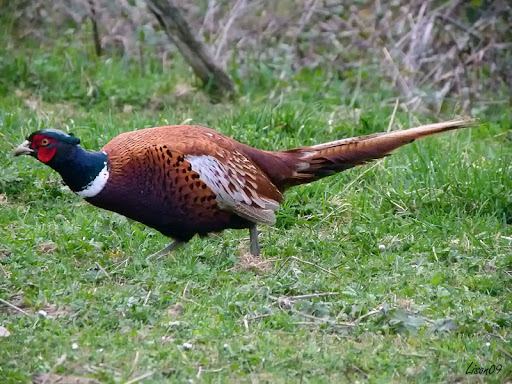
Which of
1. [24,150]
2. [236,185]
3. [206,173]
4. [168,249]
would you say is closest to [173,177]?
[206,173]

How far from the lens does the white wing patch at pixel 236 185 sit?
493 cm

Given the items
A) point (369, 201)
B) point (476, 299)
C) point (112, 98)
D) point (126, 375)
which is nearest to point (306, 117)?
point (369, 201)

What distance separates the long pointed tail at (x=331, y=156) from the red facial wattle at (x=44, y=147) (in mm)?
1202

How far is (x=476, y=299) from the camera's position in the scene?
459 centimetres

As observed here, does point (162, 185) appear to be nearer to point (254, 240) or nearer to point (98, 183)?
point (98, 183)

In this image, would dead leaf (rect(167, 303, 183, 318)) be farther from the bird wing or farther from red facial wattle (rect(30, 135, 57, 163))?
red facial wattle (rect(30, 135, 57, 163))

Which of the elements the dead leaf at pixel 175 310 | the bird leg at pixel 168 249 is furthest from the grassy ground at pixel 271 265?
the bird leg at pixel 168 249

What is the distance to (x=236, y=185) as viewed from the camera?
5039 mm

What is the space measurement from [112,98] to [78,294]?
3.29 meters

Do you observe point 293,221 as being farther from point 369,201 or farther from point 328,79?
point 328,79

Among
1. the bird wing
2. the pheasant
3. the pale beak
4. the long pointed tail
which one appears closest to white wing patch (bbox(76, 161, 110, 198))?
the pheasant

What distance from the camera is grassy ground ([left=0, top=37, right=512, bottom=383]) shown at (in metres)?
3.82

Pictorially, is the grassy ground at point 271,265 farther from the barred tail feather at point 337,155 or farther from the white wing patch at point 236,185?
the barred tail feather at point 337,155

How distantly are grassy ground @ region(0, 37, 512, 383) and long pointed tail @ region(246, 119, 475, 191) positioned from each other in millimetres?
415
